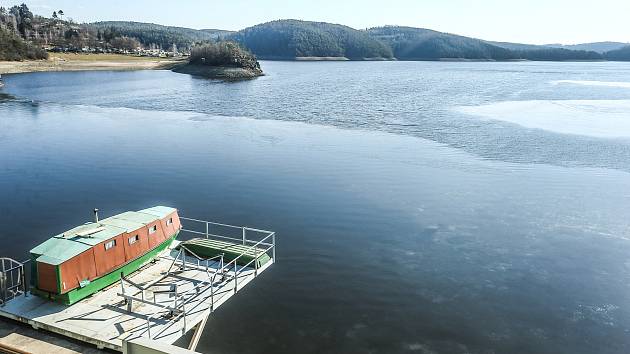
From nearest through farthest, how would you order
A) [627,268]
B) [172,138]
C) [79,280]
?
[79,280] → [627,268] → [172,138]

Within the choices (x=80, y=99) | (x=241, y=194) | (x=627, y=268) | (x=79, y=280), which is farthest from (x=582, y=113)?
(x=80, y=99)

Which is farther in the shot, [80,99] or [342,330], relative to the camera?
[80,99]

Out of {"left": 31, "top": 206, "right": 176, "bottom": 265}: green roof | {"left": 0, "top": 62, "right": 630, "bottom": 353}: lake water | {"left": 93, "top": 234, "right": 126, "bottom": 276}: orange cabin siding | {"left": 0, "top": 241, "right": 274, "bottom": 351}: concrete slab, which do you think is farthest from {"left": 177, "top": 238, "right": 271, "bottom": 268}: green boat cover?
{"left": 93, "top": 234, "right": 126, "bottom": 276}: orange cabin siding

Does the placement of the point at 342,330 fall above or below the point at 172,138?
below

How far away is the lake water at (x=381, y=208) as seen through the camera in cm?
2575

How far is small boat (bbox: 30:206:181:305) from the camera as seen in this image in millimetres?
21000

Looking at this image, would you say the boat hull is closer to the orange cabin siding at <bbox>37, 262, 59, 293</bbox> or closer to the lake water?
the orange cabin siding at <bbox>37, 262, 59, 293</bbox>

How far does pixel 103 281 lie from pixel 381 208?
24.1 metres

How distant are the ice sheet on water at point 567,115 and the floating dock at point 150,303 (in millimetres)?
65100

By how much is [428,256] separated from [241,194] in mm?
18493

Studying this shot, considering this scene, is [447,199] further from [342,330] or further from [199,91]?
[199,91]

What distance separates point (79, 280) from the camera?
21.4 metres

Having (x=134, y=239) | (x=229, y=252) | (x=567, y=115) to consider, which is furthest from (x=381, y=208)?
(x=567, y=115)

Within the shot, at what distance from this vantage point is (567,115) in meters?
90.6
